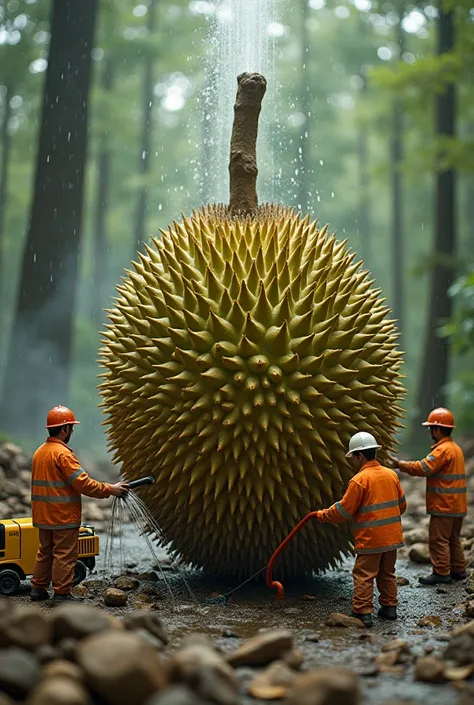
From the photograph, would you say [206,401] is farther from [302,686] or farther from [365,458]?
[302,686]

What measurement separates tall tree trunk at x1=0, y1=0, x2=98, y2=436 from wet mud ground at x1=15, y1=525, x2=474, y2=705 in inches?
236

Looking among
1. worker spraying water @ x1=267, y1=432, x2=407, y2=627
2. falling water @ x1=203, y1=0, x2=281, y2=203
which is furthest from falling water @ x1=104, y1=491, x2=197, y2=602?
falling water @ x1=203, y1=0, x2=281, y2=203

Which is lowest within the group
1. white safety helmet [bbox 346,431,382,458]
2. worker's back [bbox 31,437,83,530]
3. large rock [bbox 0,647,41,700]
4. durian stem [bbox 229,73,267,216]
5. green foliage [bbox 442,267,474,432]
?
large rock [bbox 0,647,41,700]

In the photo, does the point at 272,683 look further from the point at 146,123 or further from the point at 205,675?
the point at 146,123

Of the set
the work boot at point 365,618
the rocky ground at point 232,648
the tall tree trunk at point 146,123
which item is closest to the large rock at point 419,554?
the rocky ground at point 232,648

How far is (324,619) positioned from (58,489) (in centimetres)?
182

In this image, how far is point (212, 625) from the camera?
4.54 meters

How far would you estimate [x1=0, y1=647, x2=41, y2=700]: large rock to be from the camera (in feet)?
9.39

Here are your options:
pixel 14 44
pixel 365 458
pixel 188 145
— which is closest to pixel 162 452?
pixel 365 458

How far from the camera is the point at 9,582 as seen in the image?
538cm

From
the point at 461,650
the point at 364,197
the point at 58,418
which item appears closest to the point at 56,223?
the point at 58,418

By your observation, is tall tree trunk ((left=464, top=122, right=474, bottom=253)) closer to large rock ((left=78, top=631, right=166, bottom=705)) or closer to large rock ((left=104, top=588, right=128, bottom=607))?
large rock ((left=104, top=588, right=128, bottom=607))

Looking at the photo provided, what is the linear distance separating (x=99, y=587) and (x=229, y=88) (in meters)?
6.37

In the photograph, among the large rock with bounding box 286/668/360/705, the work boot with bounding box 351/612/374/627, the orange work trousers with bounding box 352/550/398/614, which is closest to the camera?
the large rock with bounding box 286/668/360/705
